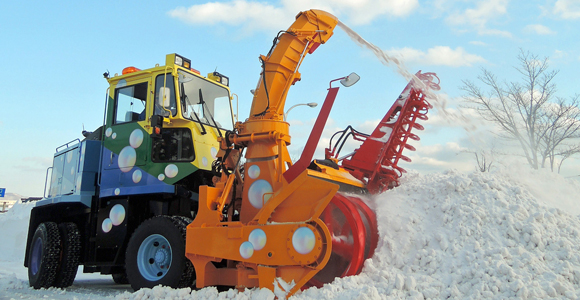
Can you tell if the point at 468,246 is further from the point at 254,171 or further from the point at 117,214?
the point at 117,214

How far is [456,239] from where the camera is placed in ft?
14.5

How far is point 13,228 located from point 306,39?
60.0 feet

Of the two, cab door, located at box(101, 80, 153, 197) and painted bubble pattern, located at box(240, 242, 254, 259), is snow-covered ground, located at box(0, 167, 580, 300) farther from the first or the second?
cab door, located at box(101, 80, 153, 197)

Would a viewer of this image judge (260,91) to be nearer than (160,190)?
Yes

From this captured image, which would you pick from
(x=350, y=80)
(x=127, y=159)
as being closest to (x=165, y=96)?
(x=127, y=159)

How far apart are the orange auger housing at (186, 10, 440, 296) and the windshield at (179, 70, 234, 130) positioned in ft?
3.85

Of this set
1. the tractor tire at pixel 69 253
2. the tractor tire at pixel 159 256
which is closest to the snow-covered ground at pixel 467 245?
the tractor tire at pixel 159 256

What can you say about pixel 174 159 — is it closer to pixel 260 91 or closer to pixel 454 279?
pixel 260 91

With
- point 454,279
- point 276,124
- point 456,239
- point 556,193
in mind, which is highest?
point 276,124

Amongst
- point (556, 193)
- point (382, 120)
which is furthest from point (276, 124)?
point (556, 193)

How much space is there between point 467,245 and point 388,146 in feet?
6.11

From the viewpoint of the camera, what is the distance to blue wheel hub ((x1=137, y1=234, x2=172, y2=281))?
17.8 feet

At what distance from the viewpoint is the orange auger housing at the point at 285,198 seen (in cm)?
445

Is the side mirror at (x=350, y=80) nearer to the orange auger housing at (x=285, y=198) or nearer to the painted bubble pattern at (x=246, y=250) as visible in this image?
the orange auger housing at (x=285, y=198)
